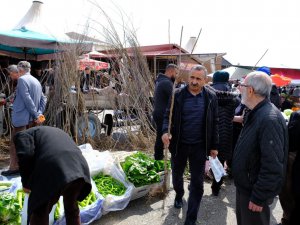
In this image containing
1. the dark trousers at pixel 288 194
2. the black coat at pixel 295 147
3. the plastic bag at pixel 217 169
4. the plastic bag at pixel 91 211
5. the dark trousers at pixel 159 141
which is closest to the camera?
the black coat at pixel 295 147

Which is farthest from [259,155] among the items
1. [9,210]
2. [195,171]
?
[9,210]

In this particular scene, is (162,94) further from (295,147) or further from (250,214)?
(250,214)

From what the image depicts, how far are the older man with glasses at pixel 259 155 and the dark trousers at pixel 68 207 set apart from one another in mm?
1384

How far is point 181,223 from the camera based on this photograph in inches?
143

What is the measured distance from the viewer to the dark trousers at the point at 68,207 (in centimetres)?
245

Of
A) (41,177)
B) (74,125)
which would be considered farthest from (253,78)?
(74,125)

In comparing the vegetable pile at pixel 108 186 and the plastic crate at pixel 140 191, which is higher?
the vegetable pile at pixel 108 186

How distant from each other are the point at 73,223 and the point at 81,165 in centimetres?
65


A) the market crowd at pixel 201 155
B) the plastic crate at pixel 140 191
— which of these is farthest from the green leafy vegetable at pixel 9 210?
the plastic crate at pixel 140 191

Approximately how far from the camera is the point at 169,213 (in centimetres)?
388

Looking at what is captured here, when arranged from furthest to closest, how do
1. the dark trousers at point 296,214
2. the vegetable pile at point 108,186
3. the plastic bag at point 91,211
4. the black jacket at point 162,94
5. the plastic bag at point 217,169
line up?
the black jacket at point 162,94
the plastic bag at point 217,169
the vegetable pile at point 108,186
the plastic bag at point 91,211
the dark trousers at point 296,214

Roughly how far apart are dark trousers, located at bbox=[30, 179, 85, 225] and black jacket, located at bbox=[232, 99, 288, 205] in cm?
138

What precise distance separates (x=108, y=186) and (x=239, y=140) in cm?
212

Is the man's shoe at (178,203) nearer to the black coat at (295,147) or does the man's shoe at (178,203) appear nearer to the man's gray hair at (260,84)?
the black coat at (295,147)
